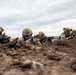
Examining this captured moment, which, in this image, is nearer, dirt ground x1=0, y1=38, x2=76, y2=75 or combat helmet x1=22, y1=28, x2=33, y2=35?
dirt ground x1=0, y1=38, x2=76, y2=75

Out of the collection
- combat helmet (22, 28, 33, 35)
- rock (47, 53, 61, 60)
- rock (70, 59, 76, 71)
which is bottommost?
rock (70, 59, 76, 71)

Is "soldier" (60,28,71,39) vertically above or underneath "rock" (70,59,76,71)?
above

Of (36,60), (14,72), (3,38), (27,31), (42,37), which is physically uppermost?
(27,31)

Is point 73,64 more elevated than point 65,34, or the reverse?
point 65,34

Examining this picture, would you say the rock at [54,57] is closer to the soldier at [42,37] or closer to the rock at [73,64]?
the rock at [73,64]

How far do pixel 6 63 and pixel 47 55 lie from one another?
1763 mm

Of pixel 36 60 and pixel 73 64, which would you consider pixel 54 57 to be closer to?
pixel 36 60

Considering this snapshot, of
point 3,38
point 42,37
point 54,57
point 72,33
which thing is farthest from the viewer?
point 72,33

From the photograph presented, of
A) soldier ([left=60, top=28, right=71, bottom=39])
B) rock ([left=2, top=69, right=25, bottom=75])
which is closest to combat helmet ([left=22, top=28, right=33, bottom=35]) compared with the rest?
rock ([left=2, top=69, right=25, bottom=75])

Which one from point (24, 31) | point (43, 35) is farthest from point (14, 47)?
→ point (43, 35)

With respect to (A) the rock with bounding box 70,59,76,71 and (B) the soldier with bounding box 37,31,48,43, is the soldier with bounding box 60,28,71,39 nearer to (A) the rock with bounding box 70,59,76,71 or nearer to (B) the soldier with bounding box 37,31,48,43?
(B) the soldier with bounding box 37,31,48,43

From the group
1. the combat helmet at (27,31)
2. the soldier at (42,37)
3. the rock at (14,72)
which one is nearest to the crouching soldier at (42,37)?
the soldier at (42,37)

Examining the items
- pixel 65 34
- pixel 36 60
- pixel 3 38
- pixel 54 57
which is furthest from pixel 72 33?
pixel 36 60

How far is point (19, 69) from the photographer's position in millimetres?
6391
